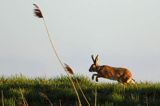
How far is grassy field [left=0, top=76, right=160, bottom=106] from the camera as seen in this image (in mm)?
9711

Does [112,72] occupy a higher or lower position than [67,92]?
higher

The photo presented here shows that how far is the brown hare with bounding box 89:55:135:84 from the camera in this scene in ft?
44.5

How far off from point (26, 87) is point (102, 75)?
347 centimetres

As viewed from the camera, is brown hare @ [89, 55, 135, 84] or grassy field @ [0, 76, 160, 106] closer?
grassy field @ [0, 76, 160, 106]

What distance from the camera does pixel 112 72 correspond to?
559 inches

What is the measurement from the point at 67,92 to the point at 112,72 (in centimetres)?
393

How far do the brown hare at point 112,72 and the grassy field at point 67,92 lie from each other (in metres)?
1.73

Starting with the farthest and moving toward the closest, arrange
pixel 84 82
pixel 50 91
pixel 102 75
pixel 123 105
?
pixel 102 75 < pixel 84 82 < pixel 50 91 < pixel 123 105

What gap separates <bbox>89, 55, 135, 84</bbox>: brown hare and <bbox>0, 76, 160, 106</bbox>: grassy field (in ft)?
5.68

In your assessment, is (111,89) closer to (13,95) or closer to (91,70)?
(13,95)

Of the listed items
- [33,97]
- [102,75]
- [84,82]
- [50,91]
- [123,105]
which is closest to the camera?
[123,105]

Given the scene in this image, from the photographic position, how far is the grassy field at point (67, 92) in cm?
971

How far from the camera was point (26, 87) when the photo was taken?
11430 mm

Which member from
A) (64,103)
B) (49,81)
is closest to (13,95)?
(64,103)
